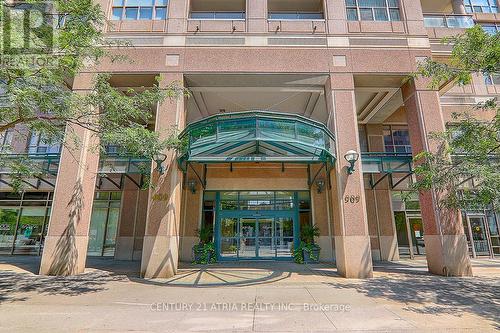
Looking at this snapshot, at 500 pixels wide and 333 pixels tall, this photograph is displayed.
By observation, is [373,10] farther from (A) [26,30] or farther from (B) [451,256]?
(A) [26,30]

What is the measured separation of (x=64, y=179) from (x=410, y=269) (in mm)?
15526

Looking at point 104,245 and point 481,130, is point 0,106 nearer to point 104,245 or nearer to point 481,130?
point 104,245

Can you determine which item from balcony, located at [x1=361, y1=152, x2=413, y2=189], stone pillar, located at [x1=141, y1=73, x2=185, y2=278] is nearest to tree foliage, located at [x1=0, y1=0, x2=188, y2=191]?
stone pillar, located at [x1=141, y1=73, x2=185, y2=278]

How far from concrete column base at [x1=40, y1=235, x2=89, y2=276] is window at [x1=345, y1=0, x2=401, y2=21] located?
636 inches

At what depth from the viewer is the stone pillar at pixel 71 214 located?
11.0 metres

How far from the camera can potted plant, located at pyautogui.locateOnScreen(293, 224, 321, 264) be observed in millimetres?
14469

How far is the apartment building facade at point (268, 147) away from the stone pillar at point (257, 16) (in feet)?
0.21

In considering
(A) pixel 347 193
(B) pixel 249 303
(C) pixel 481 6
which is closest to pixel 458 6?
(C) pixel 481 6

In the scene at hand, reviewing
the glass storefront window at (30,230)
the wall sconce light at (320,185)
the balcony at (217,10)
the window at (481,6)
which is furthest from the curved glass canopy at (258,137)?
the window at (481,6)

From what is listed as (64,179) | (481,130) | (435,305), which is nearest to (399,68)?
(481,130)

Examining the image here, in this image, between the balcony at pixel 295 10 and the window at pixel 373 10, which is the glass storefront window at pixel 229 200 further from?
the window at pixel 373 10

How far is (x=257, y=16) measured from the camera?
531 inches

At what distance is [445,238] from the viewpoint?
36.1 feet

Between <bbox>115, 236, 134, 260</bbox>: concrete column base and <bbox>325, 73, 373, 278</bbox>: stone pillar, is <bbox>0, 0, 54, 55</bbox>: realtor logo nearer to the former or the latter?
<bbox>325, 73, 373, 278</bbox>: stone pillar
